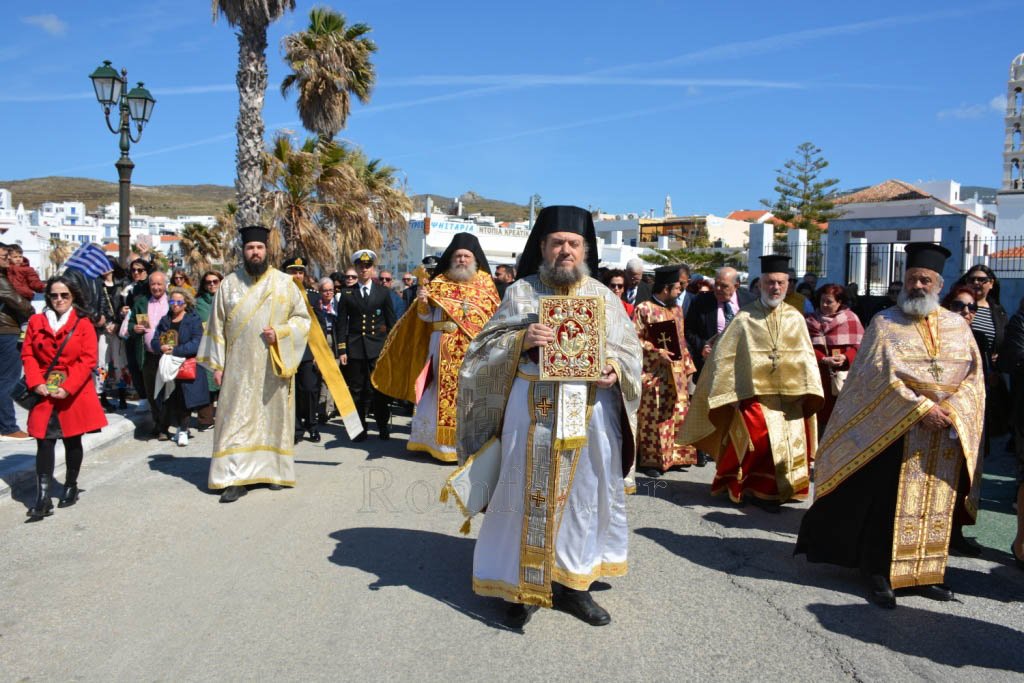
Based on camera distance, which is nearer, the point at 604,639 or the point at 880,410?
the point at 604,639

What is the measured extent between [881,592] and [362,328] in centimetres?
721

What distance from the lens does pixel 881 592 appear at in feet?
15.6

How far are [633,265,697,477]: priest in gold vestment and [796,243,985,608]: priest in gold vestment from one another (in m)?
3.12

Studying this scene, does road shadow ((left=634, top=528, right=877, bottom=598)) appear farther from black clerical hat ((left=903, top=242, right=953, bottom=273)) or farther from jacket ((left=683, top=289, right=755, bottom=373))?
jacket ((left=683, top=289, right=755, bottom=373))

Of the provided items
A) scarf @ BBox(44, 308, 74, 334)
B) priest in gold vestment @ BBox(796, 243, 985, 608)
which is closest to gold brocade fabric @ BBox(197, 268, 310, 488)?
scarf @ BBox(44, 308, 74, 334)

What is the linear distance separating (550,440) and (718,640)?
4.32 feet

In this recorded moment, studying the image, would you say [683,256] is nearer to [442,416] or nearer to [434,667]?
[442,416]

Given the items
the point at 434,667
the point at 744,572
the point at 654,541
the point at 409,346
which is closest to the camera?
the point at 434,667

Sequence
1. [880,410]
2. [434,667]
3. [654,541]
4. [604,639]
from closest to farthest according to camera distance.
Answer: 1. [434,667]
2. [604,639]
3. [880,410]
4. [654,541]

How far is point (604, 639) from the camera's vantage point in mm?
4164

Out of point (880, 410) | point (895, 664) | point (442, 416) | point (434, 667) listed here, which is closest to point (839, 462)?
point (880, 410)

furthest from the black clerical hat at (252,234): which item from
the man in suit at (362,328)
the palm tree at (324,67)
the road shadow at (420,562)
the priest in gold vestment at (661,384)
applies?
the palm tree at (324,67)

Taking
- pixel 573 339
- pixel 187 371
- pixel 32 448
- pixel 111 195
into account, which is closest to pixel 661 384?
pixel 573 339

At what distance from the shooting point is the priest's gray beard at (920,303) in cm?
493
